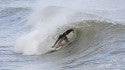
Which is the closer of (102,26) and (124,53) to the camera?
(124,53)

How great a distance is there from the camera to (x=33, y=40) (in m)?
19.4

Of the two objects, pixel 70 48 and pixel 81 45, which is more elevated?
pixel 81 45

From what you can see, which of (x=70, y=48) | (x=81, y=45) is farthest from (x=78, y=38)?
(x=70, y=48)

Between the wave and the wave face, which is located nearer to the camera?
the wave face

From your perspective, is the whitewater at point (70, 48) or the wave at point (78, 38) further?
the wave at point (78, 38)

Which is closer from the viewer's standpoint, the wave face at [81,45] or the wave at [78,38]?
the wave face at [81,45]

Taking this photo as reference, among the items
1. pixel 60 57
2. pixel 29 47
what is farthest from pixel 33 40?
pixel 60 57

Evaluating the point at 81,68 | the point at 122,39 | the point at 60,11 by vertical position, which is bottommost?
the point at 81,68

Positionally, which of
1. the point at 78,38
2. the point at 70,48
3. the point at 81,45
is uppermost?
the point at 78,38

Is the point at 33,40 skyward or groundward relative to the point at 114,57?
skyward

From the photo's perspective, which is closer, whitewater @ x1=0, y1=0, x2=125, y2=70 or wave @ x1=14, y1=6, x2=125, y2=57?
whitewater @ x1=0, y1=0, x2=125, y2=70

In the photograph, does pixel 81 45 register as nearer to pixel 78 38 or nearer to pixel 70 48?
pixel 70 48

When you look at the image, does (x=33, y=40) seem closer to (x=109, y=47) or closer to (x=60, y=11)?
(x=109, y=47)

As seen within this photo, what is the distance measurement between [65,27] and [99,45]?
465 cm
